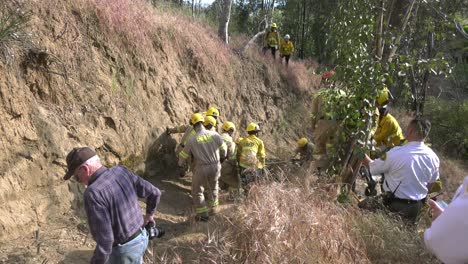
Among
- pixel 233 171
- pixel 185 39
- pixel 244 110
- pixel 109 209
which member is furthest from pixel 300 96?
pixel 109 209

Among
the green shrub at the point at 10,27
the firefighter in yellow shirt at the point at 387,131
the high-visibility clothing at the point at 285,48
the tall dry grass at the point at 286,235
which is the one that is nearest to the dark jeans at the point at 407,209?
the tall dry grass at the point at 286,235

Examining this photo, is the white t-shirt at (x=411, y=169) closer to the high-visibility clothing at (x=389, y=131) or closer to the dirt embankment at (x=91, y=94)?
the high-visibility clothing at (x=389, y=131)

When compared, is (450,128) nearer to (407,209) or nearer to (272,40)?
(272,40)

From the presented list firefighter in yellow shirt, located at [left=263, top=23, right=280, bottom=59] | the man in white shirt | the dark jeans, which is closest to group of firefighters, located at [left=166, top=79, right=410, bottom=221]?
the man in white shirt

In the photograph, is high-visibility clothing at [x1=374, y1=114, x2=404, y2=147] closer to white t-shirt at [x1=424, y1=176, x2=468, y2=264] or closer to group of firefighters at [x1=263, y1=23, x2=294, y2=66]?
white t-shirt at [x1=424, y1=176, x2=468, y2=264]

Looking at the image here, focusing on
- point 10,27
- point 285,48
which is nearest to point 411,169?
point 10,27

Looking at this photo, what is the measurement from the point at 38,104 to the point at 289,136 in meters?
8.60

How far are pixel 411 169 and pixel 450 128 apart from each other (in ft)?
43.5

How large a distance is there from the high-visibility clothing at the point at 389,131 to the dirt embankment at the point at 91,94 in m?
4.11

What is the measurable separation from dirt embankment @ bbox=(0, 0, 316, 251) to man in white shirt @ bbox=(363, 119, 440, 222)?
4.27 meters

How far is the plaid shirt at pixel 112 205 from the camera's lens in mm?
3129

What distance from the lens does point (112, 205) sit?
327cm

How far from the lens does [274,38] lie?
15461 mm

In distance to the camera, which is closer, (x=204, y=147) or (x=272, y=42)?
(x=204, y=147)
